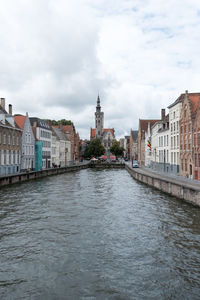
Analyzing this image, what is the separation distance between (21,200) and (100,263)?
15356mm

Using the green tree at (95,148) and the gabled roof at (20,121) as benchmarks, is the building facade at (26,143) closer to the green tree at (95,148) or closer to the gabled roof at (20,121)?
the gabled roof at (20,121)

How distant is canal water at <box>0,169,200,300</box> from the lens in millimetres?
9195

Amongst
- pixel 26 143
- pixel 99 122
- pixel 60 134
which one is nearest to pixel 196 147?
pixel 26 143

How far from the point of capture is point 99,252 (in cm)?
1223

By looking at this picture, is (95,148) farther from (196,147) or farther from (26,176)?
(196,147)

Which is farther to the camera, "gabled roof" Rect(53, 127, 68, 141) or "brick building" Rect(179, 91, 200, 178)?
"gabled roof" Rect(53, 127, 68, 141)

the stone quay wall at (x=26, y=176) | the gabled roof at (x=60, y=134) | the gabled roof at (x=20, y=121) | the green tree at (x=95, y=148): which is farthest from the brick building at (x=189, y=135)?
the green tree at (x=95, y=148)

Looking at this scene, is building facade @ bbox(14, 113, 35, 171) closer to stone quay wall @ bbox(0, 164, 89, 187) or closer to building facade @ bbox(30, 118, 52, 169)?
stone quay wall @ bbox(0, 164, 89, 187)

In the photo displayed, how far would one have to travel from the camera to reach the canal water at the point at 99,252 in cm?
920

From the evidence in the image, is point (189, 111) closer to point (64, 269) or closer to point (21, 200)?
point (21, 200)

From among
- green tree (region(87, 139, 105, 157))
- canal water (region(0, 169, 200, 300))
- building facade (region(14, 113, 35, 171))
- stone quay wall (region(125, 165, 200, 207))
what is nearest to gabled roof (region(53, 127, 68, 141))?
building facade (region(14, 113, 35, 171))

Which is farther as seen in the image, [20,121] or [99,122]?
[99,122]

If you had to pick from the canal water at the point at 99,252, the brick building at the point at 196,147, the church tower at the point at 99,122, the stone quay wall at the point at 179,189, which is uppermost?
the church tower at the point at 99,122

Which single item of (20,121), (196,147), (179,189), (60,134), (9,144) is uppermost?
Answer: (60,134)
